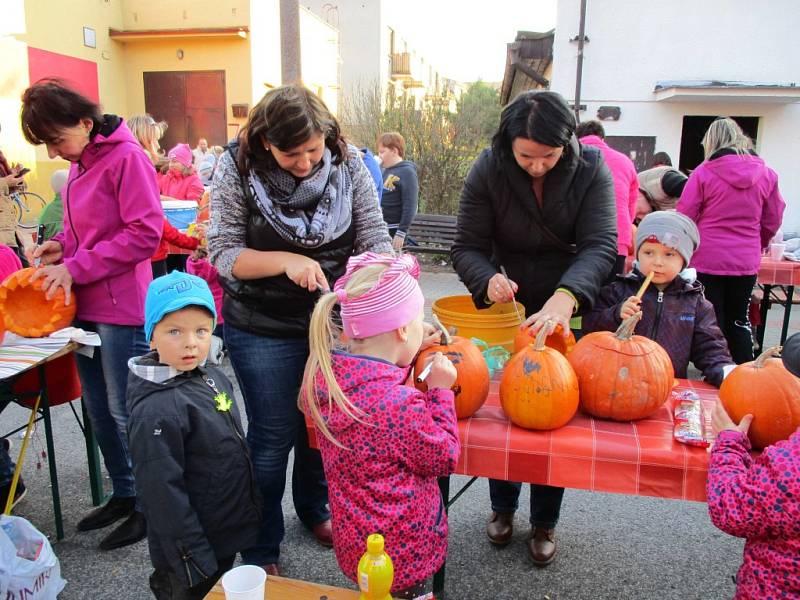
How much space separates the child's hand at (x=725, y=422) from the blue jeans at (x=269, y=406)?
1413 millimetres

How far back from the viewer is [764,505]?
1.50 metres

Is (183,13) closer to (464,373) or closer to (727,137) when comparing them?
(727,137)

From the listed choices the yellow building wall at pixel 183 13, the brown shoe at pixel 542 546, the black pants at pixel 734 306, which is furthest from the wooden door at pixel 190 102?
the brown shoe at pixel 542 546

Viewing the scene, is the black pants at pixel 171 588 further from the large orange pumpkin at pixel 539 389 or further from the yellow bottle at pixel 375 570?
the large orange pumpkin at pixel 539 389

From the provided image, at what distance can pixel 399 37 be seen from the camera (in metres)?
32.2

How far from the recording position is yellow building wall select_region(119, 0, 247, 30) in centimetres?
1527

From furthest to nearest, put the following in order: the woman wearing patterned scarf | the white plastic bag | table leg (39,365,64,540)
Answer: table leg (39,365,64,540)
the white plastic bag
the woman wearing patterned scarf

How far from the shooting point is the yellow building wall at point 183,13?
15.3m

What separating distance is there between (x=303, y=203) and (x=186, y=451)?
0.93m

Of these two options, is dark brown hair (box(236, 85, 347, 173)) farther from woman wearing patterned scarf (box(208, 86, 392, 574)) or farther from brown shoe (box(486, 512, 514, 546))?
brown shoe (box(486, 512, 514, 546))

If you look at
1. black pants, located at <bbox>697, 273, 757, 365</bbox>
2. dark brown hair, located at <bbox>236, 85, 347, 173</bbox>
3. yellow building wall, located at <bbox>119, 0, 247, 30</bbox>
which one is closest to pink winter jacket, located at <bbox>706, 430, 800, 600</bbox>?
dark brown hair, located at <bbox>236, 85, 347, 173</bbox>

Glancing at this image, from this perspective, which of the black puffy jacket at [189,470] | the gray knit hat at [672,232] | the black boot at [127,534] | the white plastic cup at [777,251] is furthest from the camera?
the white plastic cup at [777,251]

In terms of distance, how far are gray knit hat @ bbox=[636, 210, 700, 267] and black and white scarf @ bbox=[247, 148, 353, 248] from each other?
4.18 ft

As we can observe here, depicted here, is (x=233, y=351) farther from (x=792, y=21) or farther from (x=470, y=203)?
(x=792, y=21)
